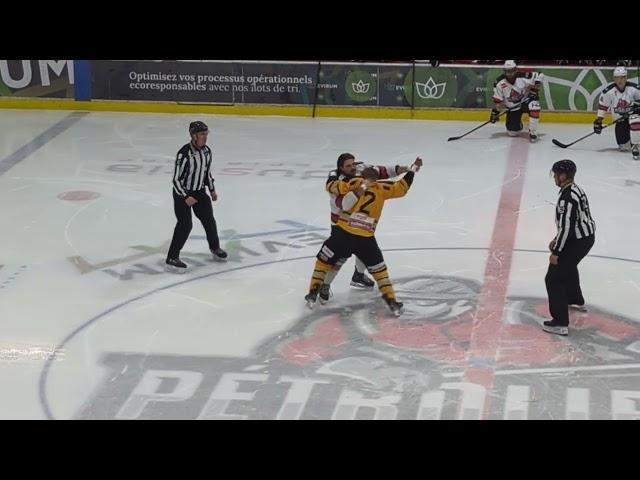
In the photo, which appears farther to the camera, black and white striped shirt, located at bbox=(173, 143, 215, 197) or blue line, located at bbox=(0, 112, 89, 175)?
blue line, located at bbox=(0, 112, 89, 175)

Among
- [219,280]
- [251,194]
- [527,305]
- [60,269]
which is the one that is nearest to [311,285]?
[219,280]

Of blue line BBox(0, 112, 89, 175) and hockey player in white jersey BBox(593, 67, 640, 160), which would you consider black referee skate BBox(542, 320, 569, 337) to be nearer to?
hockey player in white jersey BBox(593, 67, 640, 160)

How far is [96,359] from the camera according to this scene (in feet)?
19.9

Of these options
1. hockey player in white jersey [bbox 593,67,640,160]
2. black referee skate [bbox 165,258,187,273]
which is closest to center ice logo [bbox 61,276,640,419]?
black referee skate [bbox 165,258,187,273]

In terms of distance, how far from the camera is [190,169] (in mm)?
7391

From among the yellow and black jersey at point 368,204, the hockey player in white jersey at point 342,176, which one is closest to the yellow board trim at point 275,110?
the hockey player in white jersey at point 342,176

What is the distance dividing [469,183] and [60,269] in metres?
3.92

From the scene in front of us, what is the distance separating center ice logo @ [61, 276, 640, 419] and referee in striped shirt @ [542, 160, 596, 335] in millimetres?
162

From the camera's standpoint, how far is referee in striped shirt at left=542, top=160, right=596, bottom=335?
20.3 ft


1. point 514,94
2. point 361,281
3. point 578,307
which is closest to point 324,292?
point 361,281

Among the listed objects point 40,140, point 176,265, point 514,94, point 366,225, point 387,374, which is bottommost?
point 387,374

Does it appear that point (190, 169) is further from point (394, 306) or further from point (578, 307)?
point (578, 307)

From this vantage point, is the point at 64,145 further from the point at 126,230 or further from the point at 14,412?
the point at 14,412

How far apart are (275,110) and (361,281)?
613 centimetres
